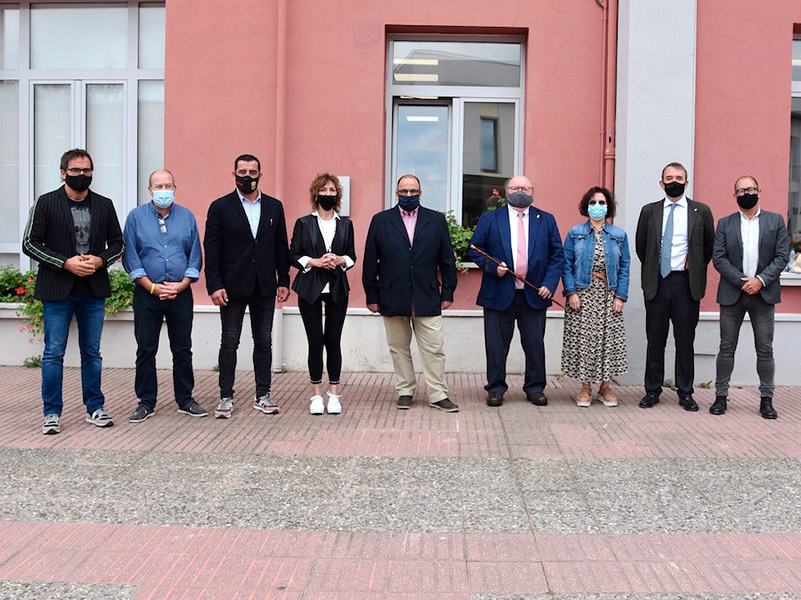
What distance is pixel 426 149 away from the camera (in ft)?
30.2

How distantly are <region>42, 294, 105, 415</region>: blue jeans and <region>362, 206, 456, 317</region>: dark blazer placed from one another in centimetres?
222

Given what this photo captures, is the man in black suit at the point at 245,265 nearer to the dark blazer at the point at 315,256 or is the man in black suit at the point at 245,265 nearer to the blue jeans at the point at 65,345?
the dark blazer at the point at 315,256

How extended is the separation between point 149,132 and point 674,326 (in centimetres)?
617

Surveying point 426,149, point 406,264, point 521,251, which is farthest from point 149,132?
point 521,251

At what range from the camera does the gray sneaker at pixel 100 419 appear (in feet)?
20.3

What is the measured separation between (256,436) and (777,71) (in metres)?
6.44

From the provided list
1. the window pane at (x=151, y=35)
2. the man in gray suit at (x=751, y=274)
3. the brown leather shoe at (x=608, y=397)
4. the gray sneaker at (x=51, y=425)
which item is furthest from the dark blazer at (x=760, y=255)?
the window pane at (x=151, y=35)

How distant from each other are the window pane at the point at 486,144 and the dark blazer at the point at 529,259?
6.27ft

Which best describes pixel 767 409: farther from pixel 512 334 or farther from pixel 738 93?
pixel 738 93

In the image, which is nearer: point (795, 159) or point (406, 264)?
point (406, 264)

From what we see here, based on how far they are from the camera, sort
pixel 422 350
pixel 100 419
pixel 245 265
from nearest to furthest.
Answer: pixel 100 419, pixel 245 265, pixel 422 350

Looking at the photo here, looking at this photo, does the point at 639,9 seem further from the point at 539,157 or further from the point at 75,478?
the point at 75,478

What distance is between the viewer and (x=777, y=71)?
330 inches

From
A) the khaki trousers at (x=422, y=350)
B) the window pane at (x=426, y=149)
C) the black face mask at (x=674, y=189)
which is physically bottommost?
the khaki trousers at (x=422, y=350)
